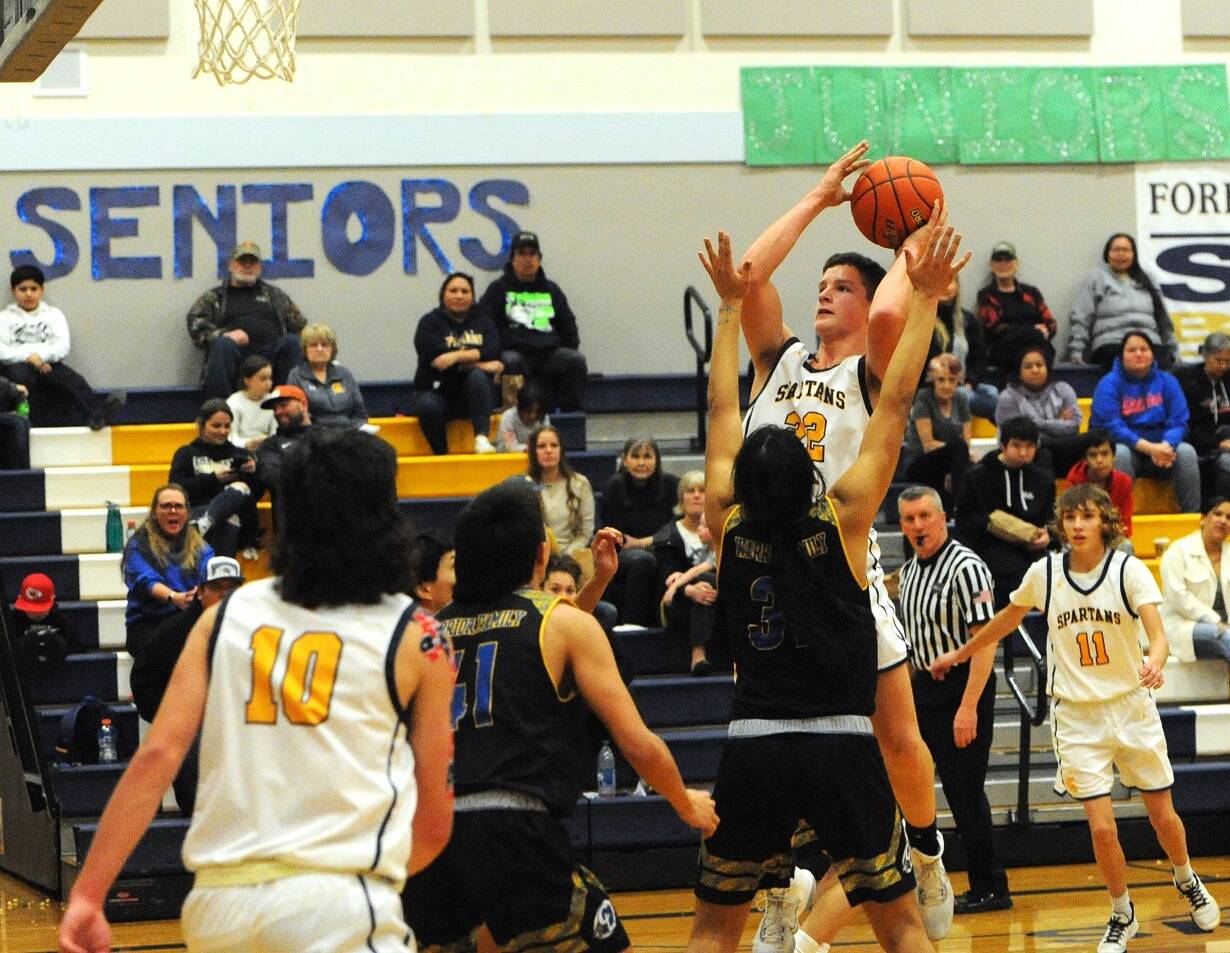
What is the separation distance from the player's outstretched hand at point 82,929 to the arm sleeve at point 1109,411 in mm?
9850

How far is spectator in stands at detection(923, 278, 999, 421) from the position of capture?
1259cm

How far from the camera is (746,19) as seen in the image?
13727 mm

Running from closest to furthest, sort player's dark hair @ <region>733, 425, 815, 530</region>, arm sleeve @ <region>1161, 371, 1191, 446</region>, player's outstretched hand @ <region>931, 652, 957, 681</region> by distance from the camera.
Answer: player's dark hair @ <region>733, 425, 815, 530</region>, player's outstretched hand @ <region>931, 652, 957, 681</region>, arm sleeve @ <region>1161, 371, 1191, 446</region>

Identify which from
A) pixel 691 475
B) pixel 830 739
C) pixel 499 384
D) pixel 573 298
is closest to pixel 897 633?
pixel 830 739

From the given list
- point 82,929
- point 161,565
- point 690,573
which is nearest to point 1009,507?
point 690,573

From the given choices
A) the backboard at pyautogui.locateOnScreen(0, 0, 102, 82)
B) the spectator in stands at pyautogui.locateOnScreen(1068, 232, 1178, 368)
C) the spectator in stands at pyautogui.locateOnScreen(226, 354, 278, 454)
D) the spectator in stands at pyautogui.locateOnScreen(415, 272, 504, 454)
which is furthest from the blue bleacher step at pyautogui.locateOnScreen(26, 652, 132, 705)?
the spectator in stands at pyautogui.locateOnScreen(1068, 232, 1178, 368)

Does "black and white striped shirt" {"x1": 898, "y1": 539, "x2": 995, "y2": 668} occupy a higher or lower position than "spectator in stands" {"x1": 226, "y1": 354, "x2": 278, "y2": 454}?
lower

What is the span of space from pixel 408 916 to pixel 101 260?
32.4ft

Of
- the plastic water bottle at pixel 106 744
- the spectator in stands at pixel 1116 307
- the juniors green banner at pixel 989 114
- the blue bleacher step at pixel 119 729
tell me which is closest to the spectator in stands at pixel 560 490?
the blue bleacher step at pixel 119 729

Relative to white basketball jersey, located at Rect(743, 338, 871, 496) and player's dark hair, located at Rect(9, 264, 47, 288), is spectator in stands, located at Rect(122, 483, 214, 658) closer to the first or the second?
player's dark hair, located at Rect(9, 264, 47, 288)

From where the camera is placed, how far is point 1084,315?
13797 mm

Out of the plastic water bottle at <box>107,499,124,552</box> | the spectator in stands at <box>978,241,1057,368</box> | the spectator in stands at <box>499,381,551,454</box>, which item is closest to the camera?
the plastic water bottle at <box>107,499,124,552</box>

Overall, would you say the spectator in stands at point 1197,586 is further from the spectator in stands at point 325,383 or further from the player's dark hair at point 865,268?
the player's dark hair at point 865,268

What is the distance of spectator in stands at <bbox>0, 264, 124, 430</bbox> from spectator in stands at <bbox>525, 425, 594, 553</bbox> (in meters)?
3.11
